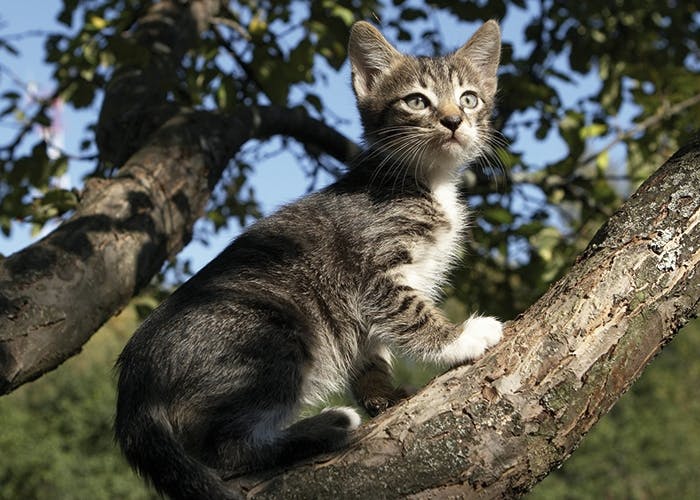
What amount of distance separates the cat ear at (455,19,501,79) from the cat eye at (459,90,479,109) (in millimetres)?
275

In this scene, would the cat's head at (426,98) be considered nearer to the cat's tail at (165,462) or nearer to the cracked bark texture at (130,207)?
the cracked bark texture at (130,207)

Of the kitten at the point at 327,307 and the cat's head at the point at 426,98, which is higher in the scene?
the cat's head at the point at 426,98

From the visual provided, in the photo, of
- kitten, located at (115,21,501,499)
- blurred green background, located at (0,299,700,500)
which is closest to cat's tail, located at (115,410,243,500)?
kitten, located at (115,21,501,499)

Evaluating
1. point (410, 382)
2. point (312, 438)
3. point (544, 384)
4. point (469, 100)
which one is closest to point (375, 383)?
point (312, 438)

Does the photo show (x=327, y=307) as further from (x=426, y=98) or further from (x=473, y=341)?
(x=426, y=98)

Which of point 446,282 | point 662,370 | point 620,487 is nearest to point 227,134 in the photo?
point 446,282

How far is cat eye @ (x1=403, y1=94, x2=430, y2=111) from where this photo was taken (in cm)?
366

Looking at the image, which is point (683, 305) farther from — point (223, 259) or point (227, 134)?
point (227, 134)

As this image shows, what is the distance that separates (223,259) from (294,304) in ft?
1.21

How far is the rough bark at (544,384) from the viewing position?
2.27 metres

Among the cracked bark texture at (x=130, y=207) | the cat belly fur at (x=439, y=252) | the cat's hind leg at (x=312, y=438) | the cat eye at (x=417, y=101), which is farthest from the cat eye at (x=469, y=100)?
the cat's hind leg at (x=312, y=438)

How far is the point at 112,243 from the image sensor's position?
3.37 meters

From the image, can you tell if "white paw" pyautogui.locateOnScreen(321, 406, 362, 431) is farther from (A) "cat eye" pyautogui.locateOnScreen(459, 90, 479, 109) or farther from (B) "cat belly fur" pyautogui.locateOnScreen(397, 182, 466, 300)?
(A) "cat eye" pyautogui.locateOnScreen(459, 90, 479, 109)

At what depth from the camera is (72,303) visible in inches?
121
